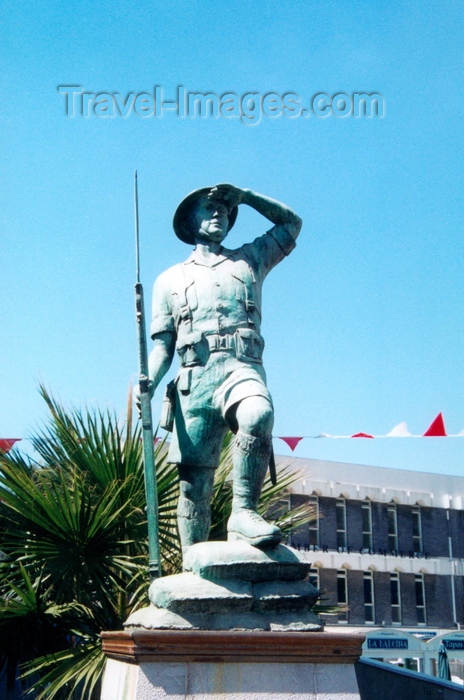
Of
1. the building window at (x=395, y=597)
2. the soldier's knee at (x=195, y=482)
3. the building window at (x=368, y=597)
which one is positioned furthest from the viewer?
the building window at (x=395, y=597)

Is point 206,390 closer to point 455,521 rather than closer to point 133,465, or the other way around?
point 133,465

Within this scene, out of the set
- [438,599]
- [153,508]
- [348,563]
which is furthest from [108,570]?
[438,599]

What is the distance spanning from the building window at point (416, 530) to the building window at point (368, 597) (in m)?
2.66

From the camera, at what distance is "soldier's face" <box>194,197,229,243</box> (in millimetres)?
5793

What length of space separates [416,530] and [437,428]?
20.1m

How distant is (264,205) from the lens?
5852 mm

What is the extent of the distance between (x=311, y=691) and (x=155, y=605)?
0.88 meters

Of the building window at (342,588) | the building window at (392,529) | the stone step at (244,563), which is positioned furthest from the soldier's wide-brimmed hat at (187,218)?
the building window at (392,529)

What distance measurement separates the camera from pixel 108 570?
8.13 m

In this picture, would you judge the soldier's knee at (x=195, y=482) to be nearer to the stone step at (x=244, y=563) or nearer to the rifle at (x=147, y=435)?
the rifle at (x=147, y=435)

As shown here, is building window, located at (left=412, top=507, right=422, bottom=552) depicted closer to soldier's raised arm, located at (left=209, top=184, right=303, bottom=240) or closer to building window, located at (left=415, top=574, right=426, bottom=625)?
building window, located at (left=415, top=574, right=426, bottom=625)

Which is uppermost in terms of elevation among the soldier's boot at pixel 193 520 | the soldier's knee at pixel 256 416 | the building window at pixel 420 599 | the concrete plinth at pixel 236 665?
the soldier's knee at pixel 256 416

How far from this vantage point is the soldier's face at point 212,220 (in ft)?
19.0

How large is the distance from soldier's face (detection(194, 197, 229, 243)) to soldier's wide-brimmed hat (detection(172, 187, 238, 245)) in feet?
0.17
